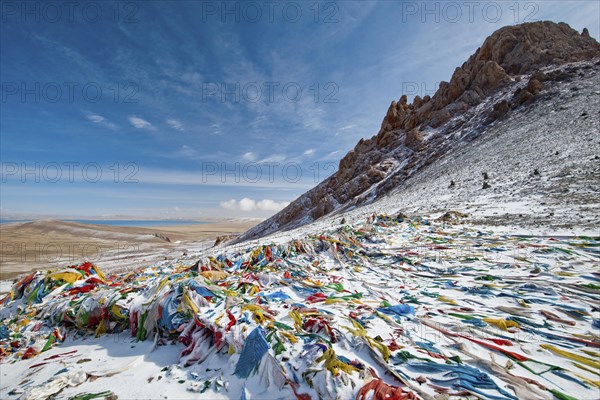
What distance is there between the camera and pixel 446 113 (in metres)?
41.3

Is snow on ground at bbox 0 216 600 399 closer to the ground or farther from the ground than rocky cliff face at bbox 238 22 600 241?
closer to the ground

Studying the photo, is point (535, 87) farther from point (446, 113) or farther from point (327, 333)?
point (327, 333)

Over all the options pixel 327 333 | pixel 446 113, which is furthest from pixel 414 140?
pixel 327 333

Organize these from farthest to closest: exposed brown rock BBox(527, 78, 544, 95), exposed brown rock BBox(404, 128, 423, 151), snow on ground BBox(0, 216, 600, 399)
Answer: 1. exposed brown rock BBox(404, 128, 423, 151)
2. exposed brown rock BBox(527, 78, 544, 95)
3. snow on ground BBox(0, 216, 600, 399)

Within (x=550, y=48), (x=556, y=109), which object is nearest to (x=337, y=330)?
(x=556, y=109)

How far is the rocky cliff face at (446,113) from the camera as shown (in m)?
32.7

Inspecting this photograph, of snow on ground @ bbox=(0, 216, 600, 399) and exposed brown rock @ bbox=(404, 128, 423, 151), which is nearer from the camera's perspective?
snow on ground @ bbox=(0, 216, 600, 399)

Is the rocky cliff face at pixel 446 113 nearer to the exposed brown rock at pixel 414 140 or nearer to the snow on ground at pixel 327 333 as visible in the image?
the exposed brown rock at pixel 414 140

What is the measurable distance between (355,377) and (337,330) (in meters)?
0.75

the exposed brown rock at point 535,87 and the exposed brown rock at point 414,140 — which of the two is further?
the exposed brown rock at point 414,140

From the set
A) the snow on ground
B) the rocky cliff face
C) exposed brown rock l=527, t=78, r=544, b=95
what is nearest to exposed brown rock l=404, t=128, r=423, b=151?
the rocky cliff face

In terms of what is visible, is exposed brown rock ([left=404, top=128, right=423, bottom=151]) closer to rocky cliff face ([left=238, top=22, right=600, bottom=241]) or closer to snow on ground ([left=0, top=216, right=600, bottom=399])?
rocky cliff face ([left=238, top=22, right=600, bottom=241])

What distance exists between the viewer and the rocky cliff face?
107 ft

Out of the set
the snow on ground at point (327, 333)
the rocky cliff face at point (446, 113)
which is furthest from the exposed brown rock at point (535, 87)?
the snow on ground at point (327, 333)
